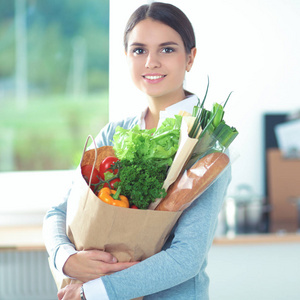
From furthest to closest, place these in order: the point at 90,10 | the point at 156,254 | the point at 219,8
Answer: the point at 90,10 < the point at 219,8 < the point at 156,254

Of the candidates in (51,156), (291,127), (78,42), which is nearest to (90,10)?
(78,42)

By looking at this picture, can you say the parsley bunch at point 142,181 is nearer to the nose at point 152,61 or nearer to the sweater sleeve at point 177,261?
the sweater sleeve at point 177,261

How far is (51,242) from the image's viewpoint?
1.14 meters

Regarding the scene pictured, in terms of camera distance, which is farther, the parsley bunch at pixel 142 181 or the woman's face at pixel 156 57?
the woman's face at pixel 156 57

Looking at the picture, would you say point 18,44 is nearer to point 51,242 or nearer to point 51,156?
point 51,156

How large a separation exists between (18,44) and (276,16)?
2.04 meters

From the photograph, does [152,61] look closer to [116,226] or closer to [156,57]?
[156,57]

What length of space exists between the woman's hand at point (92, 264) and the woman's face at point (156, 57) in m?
0.46

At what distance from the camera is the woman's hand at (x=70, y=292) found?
1.05 metres

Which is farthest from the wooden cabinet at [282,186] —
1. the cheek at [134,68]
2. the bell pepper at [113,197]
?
the bell pepper at [113,197]

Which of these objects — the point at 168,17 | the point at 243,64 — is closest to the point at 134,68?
the point at 168,17

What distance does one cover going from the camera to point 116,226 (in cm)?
99

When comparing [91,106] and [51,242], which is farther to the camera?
[91,106]

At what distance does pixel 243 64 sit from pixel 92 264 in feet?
6.99
